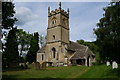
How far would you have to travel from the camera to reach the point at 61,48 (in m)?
43.2

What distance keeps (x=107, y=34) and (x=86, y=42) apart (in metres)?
60.6

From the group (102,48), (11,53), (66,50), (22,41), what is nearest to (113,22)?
(102,48)

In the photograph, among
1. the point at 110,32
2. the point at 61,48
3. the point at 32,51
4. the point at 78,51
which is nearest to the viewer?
the point at 110,32

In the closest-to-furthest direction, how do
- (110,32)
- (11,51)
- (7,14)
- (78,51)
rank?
(110,32) < (7,14) < (11,51) < (78,51)

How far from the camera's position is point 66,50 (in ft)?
141

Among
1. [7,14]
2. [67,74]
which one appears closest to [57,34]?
[7,14]

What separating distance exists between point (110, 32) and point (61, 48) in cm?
2620

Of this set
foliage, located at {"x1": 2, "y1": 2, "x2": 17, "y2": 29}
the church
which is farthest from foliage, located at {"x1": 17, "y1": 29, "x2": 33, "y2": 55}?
foliage, located at {"x1": 2, "y1": 2, "x2": 17, "y2": 29}

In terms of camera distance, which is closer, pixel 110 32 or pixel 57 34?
pixel 110 32

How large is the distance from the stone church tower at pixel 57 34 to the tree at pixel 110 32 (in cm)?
2413

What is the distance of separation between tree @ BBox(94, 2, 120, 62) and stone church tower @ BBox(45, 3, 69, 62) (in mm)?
24131

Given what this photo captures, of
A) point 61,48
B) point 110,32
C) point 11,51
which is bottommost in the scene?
point 11,51

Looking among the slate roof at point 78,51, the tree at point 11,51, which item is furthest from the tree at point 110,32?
the slate roof at point 78,51

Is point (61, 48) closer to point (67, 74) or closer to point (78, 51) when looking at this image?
point (78, 51)
